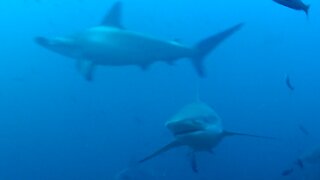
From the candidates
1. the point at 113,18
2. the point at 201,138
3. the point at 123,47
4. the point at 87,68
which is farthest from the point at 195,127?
the point at 113,18

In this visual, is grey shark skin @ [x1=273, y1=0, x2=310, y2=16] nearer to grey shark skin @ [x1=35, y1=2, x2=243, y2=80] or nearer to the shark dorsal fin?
grey shark skin @ [x1=35, y1=2, x2=243, y2=80]

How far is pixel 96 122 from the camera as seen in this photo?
86.3 ft

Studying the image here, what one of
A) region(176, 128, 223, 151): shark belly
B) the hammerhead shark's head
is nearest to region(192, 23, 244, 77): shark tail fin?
the hammerhead shark's head

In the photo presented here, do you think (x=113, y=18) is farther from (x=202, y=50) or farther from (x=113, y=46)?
(x=202, y=50)

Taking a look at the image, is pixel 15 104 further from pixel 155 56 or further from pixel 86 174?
pixel 155 56

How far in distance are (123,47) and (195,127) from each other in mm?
3679

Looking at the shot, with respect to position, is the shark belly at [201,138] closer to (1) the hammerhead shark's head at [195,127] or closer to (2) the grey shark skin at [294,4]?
(1) the hammerhead shark's head at [195,127]

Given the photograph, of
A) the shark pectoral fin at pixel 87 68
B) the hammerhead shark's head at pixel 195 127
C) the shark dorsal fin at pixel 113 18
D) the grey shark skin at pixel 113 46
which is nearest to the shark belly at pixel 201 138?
the hammerhead shark's head at pixel 195 127

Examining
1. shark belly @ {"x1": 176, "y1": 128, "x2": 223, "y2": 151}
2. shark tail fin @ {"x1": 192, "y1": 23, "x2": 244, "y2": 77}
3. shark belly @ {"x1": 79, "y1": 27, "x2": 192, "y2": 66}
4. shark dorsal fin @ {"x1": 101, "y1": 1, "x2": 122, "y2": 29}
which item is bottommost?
shark belly @ {"x1": 176, "y1": 128, "x2": 223, "y2": 151}

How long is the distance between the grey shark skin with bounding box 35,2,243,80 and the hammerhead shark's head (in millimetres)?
2778

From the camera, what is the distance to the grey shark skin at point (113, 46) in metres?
8.34

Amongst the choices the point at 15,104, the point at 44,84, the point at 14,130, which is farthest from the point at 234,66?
the point at 14,130

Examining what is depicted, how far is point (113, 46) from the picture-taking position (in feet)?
27.4

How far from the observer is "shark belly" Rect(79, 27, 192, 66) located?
8.34 m
